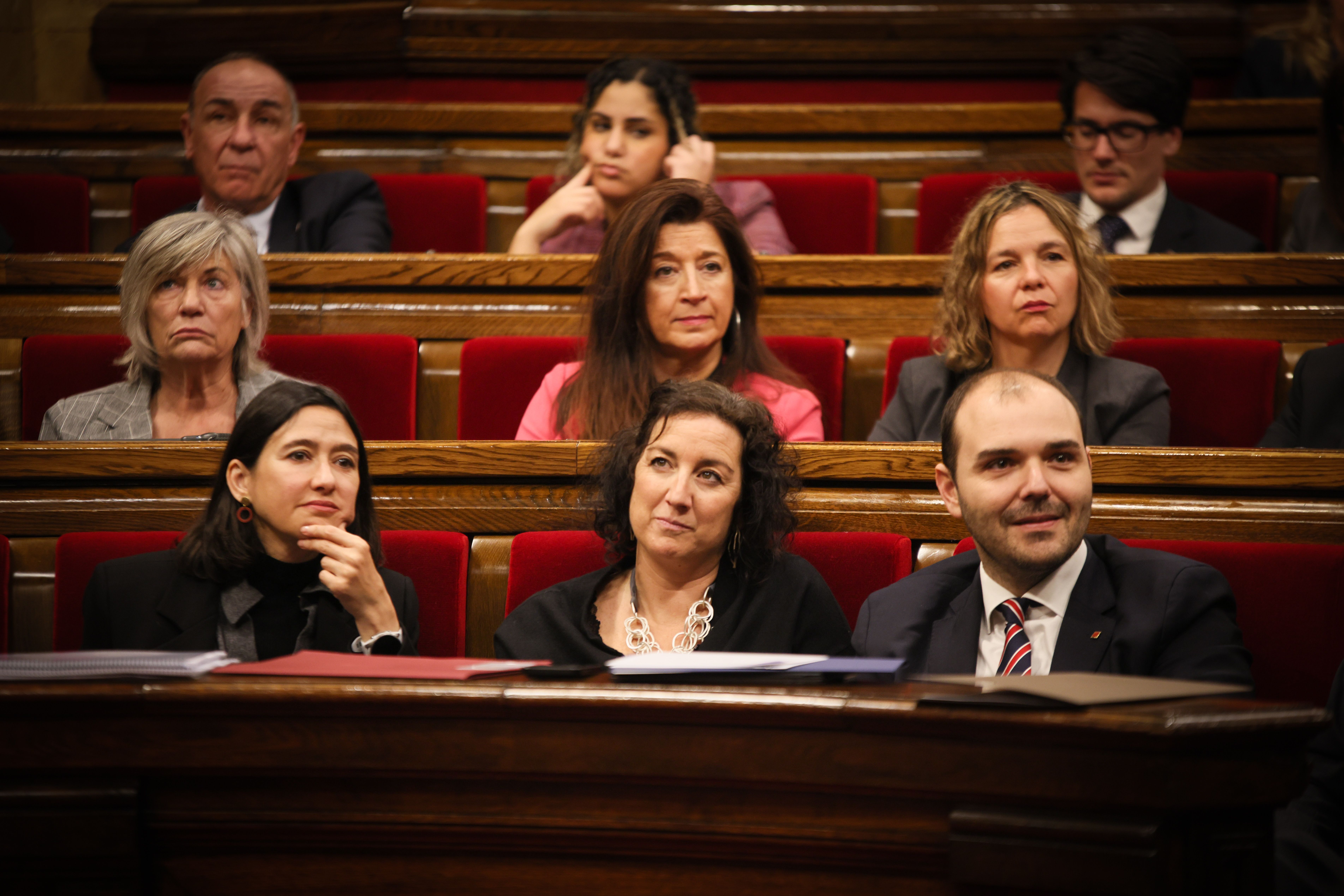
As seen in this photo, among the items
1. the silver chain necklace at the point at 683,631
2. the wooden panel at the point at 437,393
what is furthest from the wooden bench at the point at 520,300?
the silver chain necklace at the point at 683,631

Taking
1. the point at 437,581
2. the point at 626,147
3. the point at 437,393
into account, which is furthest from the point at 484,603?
the point at 626,147

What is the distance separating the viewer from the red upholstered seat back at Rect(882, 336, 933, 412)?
1163 millimetres

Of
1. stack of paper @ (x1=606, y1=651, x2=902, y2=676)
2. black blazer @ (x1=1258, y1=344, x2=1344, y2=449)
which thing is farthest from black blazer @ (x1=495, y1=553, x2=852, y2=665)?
black blazer @ (x1=1258, y1=344, x2=1344, y2=449)

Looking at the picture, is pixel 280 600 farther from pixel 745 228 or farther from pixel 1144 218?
pixel 1144 218

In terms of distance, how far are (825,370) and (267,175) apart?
69 centimetres

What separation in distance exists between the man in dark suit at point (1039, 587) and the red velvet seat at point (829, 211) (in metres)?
0.78

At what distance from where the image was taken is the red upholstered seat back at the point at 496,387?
3.77ft

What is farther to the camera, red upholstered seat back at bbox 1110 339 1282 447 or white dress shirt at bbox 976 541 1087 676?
red upholstered seat back at bbox 1110 339 1282 447

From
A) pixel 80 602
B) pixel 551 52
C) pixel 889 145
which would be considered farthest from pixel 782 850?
pixel 551 52

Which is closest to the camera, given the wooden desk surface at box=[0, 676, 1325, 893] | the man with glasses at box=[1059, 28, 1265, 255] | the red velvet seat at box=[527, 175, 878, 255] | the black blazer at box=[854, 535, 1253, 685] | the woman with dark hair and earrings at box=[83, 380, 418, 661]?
the wooden desk surface at box=[0, 676, 1325, 893]

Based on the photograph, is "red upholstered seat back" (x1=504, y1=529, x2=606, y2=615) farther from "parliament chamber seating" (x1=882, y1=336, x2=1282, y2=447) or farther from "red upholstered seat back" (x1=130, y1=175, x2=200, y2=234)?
"red upholstered seat back" (x1=130, y1=175, x2=200, y2=234)

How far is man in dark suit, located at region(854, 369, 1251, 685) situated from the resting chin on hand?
11.8 inches

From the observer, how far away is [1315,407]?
1000 mm

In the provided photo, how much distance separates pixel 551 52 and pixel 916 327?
0.89 m
